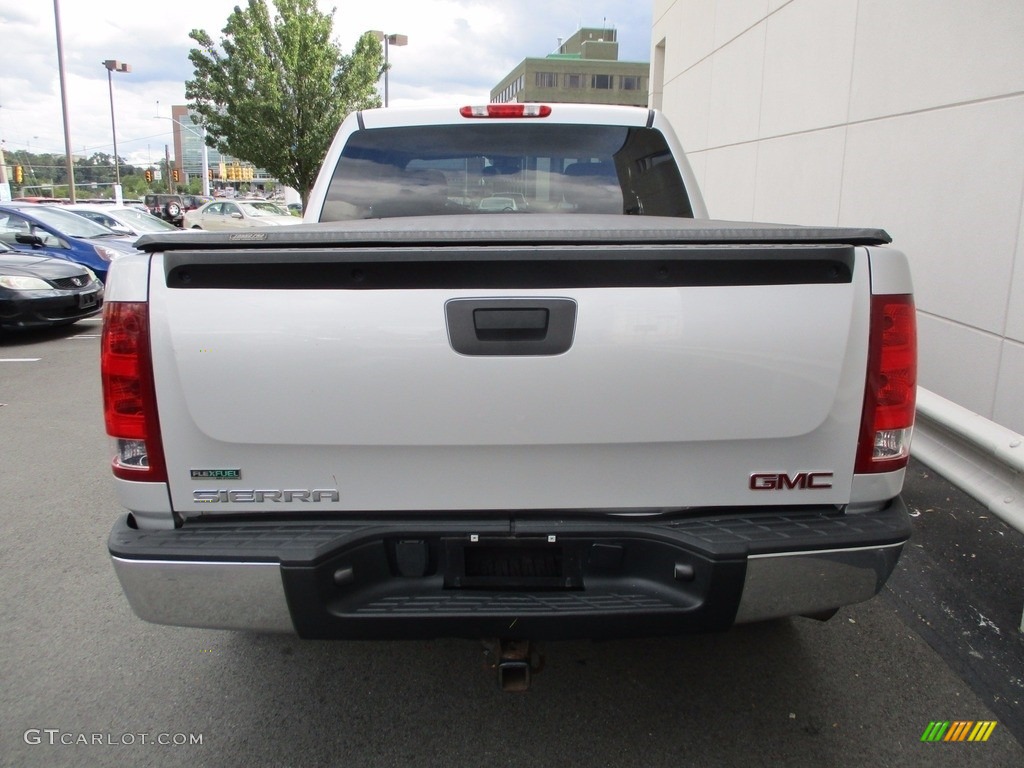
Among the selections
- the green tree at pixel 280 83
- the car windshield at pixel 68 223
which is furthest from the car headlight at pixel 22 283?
the green tree at pixel 280 83

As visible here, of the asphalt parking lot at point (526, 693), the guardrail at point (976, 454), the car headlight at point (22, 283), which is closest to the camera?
the asphalt parking lot at point (526, 693)

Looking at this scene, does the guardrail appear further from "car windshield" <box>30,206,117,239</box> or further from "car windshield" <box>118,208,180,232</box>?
"car windshield" <box>118,208,180,232</box>

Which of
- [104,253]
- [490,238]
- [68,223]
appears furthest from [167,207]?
[490,238]

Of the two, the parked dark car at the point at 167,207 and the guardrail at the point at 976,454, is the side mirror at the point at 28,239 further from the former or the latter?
the parked dark car at the point at 167,207

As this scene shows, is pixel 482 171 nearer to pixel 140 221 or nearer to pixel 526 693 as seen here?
pixel 526 693

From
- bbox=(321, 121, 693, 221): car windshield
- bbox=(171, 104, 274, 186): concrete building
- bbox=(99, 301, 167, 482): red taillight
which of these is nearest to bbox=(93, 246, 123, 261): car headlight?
bbox=(321, 121, 693, 221): car windshield

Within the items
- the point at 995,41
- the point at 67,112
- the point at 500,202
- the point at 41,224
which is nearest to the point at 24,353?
the point at 41,224

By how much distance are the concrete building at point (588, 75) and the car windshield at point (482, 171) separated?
319ft

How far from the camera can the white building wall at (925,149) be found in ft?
15.9

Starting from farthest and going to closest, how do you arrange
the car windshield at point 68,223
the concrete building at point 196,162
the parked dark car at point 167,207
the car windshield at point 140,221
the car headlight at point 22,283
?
the concrete building at point 196,162 → the parked dark car at point 167,207 → the car windshield at point 140,221 → the car windshield at point 68,223 → the car headlight at point 22,283

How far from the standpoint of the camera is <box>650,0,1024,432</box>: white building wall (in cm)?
485

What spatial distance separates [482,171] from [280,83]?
23.7 metres

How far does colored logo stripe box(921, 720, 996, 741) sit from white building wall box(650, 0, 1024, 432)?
2.85 meters

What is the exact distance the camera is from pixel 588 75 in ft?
327
